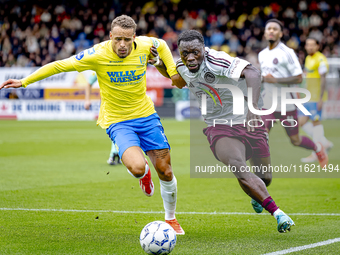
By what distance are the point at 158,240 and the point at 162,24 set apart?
972 inches

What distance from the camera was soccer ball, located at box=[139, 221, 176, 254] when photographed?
14.1ft

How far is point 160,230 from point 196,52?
1803 millimetres

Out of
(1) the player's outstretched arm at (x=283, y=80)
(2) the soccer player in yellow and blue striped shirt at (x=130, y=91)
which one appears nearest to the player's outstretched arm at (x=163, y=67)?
(2) the soccer player in yellow and blue striped shirt at (x=130, y=91)

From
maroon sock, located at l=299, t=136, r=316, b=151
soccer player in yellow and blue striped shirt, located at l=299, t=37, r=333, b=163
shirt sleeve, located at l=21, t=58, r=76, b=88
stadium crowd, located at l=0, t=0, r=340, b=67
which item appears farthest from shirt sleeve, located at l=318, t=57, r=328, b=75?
stadium crowd, located at l=0, t=0, r=340, b=67

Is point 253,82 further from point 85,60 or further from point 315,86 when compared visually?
point 315,86

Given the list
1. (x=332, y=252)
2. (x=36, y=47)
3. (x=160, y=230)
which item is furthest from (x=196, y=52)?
(x=36, y=47)

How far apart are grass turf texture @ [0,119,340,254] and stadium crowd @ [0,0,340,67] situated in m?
15.2

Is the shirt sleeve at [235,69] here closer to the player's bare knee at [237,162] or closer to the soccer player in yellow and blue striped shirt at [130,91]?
the soccer player in yellow and blue striped shirt at [130,91]

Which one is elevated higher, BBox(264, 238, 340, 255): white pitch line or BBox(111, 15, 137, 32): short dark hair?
BBox(111, 15, 137, 32): short dark hair

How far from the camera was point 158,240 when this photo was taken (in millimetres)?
4312

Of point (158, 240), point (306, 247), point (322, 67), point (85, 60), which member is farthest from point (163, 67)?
point (322, 67)

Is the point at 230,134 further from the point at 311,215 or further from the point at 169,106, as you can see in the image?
the point at 169,106

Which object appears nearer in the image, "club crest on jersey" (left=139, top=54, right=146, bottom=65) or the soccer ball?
the soccer ball

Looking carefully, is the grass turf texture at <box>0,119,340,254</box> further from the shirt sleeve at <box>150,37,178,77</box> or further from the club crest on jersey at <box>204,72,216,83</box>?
the shirt sleeve at <box>150,37,178,77</box>
